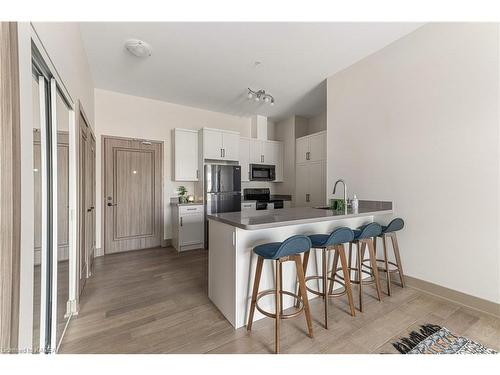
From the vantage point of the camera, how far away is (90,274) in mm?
3004

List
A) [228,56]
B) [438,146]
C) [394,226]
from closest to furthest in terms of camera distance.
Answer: [438,146] → [394,226] → [228,56]

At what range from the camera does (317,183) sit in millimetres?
4461

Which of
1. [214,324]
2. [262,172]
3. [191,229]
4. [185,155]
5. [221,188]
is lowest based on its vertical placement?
[214,324]

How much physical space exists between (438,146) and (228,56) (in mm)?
2713

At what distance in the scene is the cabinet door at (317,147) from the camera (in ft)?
14.2

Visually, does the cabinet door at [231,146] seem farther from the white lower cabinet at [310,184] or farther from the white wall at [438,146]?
the white wall at [438,146]

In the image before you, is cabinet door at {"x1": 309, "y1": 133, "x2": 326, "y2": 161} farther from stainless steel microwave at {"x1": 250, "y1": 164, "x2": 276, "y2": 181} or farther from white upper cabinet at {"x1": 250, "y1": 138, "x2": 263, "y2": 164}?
white upper cabinet at {"x1": 250, "y1": 138, "x2": 263, "y2": 164}

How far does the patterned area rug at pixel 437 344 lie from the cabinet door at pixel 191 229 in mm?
3396

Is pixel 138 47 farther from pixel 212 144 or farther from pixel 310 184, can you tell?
pixel 310 184

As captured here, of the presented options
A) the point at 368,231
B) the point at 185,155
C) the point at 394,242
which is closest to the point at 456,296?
the point at 394,242
